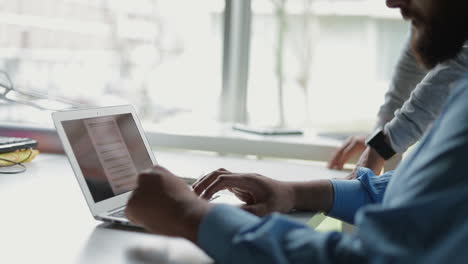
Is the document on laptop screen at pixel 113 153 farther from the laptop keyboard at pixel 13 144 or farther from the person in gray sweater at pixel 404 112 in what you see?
the person in gray sweater at pixel 404 112

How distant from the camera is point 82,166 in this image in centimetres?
116

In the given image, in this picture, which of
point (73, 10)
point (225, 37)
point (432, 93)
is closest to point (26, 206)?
point (432, 93)

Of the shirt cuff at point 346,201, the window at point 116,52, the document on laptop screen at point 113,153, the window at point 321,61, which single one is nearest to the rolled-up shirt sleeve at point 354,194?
the shirt cuff at point 346,201

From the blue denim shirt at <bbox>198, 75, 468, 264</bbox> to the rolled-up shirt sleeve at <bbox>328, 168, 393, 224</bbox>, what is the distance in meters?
0.38

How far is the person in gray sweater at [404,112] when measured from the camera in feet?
5.28

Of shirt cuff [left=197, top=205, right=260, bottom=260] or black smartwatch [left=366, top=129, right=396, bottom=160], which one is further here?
black smartwatch [left=366, top=129, right=396, bottom=160]

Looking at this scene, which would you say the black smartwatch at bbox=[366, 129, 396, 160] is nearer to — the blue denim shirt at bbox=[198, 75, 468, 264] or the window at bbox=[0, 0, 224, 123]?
the blue denim shirt at bbox=[198, 75, 468, 264]

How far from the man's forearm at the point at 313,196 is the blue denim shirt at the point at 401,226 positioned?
→ 358 millimetres

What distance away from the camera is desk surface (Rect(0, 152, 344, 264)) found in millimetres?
942

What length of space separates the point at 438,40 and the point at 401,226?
382mm

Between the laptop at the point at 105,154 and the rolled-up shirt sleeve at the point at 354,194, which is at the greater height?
the laptop at the point at 105,154

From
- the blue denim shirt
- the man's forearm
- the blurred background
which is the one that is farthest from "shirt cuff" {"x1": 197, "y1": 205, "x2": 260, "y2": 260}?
the blurred background

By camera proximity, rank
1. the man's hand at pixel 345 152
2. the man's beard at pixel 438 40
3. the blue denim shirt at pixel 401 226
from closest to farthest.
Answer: the blue denim shirt at pixel 401 226, the man's beard at pixel 438 40, the man's hand at pixel 345 152

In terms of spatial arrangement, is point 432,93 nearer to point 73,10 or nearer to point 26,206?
point 26,206
